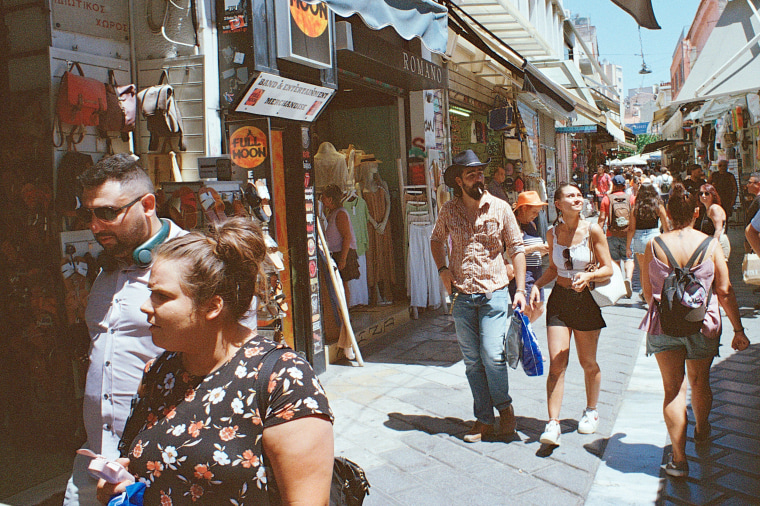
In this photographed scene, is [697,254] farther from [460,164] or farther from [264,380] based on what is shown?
[264,380]

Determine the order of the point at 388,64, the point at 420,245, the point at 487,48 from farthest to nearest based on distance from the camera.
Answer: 1. the point at 420,245
2. the point at 487,48
3. the point at 388,64

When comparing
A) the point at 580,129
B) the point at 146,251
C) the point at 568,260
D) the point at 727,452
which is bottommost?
the point at 727,452

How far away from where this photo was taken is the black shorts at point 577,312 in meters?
4.35

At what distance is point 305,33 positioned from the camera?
5.43 m

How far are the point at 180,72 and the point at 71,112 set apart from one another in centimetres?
100

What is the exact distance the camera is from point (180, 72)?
4.79 metres

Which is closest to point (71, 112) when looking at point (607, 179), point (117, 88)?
point (117, 88)

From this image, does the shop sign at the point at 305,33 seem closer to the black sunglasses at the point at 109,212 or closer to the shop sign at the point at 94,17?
the shop sign at the point at 94,17

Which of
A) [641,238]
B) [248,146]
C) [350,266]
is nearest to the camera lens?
[248,146]

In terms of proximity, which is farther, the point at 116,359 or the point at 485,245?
the point at 485,245

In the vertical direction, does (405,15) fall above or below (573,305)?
above

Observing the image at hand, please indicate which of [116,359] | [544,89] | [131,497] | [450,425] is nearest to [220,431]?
[131,497]

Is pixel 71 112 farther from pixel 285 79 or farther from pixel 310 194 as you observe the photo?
pixel 310 194

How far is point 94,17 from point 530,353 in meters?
3.61
